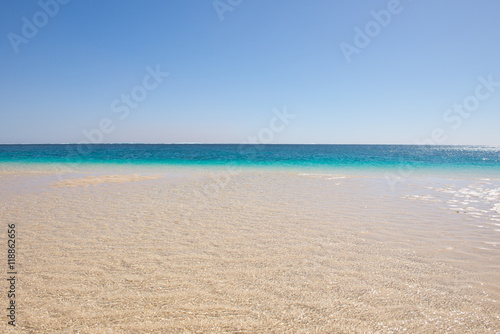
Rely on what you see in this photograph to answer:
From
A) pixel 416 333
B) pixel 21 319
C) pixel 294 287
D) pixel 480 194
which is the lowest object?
pixel 480 194

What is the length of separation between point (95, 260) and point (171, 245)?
4.20 feet

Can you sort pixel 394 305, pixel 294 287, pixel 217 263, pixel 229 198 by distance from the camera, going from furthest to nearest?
pixel 229 198 < pixel 217 263 < pixel 294 287 < pixel 394 305

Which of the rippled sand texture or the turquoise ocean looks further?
the turquoise ocean

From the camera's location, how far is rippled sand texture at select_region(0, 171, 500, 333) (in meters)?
3.04

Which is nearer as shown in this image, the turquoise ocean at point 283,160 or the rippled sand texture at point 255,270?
the rippled sand texture at point 255,270

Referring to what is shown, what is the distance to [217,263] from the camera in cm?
443

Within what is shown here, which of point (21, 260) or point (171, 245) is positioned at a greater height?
point (21, 260)

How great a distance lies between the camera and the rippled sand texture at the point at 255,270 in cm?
304

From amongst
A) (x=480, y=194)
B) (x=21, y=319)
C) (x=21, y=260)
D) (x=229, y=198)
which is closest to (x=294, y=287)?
(x=21, y=319)

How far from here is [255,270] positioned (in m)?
4.18

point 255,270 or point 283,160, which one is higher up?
point 255,270

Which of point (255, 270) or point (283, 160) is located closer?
point (255, 270)

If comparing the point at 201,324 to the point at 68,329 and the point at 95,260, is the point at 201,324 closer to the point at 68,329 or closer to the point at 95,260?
the point at 68,329

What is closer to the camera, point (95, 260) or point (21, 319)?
point (21, 319)
